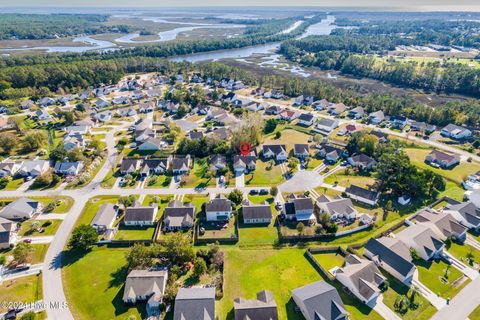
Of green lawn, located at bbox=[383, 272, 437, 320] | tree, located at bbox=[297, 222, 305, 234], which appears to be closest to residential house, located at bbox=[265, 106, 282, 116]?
tree, located at bbox=[297, 222, 305, 234]

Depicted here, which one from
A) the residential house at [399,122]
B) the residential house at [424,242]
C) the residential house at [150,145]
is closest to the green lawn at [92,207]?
the residential house at [150,145]

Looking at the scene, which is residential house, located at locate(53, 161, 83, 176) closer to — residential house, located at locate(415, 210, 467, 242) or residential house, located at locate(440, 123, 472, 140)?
residential house, located at locate(415, 210, 467, 242)

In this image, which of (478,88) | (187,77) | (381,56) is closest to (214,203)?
(187,77)

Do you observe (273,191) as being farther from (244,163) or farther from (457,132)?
(457,132)

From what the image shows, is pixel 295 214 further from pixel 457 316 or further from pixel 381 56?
pixel 381 56

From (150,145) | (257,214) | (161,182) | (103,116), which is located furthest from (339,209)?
(103,116)
